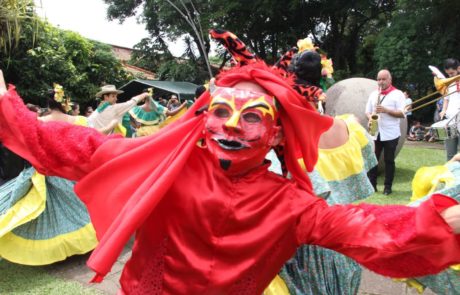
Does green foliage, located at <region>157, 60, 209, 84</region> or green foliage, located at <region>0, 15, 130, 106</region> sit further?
green foliage, located at <region>157, 60, 209, 84</region>

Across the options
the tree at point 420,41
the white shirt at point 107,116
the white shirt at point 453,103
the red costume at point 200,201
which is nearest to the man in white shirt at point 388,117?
the white shirt at point 453,103

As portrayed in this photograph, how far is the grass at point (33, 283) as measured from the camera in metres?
3.52

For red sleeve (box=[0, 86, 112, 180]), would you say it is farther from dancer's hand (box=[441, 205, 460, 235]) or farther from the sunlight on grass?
the sunlight on grass

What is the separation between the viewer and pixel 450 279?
1.94m

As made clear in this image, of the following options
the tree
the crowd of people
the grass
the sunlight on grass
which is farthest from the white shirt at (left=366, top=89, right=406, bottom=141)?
the tree

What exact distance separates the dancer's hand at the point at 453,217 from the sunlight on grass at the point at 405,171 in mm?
4429

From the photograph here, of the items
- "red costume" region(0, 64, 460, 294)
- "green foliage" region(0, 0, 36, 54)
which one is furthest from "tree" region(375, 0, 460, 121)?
"red costume" region(0, 64, 460, 294)

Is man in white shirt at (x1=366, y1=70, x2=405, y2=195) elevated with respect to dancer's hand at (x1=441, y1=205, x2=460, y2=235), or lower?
lower

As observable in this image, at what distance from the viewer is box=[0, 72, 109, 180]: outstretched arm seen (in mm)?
1619

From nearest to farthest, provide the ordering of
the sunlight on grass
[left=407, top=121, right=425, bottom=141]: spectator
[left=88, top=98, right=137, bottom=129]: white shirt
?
[left=88, top=98, right=137, bottom=129]: white shirt → the sunlight on grass → [left=407, top=121, right=425, bottom=141]: spectator

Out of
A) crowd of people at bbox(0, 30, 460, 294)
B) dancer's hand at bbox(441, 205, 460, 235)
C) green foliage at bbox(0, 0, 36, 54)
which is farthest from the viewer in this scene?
green foliage at bbox(0, 0, 36, 54)

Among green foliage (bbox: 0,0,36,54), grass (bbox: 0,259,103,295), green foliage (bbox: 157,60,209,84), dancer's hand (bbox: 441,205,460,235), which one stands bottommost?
grass (bbox: 0,259,103,295)

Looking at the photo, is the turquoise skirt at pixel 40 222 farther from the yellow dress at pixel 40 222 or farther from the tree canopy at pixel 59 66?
the tree canopy at pixel 59 66

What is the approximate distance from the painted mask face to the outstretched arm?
1.63ft
